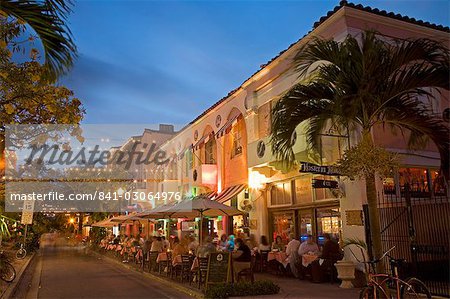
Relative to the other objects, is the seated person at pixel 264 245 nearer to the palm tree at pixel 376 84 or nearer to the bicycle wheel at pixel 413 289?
the palm tree at pixel 376 84

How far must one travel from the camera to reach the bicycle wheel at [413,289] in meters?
7.58

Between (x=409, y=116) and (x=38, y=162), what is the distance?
16173mm

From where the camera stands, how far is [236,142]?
21.2m

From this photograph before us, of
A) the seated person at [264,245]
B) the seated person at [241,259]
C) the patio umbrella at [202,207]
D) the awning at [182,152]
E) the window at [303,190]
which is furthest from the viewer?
the awning at [182,152]

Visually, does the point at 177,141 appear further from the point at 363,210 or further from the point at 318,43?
the point at 318,43

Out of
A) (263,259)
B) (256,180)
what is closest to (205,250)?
(263,259)

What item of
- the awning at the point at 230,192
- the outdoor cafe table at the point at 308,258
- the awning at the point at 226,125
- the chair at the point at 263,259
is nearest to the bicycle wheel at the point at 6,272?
the awning at the point at 230,192

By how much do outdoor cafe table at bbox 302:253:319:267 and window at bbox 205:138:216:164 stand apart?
11.1 meters

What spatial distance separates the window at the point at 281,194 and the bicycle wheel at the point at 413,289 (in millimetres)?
8604

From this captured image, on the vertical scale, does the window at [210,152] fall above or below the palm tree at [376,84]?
above

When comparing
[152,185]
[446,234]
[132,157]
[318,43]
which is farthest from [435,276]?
[132,157]

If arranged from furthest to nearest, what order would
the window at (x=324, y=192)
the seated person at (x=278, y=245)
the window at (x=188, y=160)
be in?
1. the window at (x=188, y=160)
2. the seated person at (x=278, y=245)
3. the window at (x=324, y=192)

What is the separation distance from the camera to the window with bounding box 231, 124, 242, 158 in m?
20.8

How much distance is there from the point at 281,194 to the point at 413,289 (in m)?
9.74
